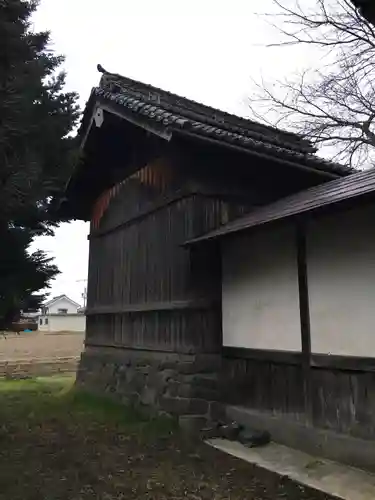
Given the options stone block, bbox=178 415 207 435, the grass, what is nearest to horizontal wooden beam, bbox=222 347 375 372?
stone block, bbox=178 415 207 435

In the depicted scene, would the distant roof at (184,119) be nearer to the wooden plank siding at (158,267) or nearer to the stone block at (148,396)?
the wooden plank siding at (158,267)

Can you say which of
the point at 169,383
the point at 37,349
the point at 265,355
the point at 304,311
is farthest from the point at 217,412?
the point at 37,349

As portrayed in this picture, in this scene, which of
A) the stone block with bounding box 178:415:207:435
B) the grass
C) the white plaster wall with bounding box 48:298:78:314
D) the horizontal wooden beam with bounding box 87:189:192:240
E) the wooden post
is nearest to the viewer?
the grass

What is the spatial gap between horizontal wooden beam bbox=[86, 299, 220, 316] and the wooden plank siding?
0.01m

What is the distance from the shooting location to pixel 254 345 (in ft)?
20.4

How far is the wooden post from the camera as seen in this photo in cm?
536

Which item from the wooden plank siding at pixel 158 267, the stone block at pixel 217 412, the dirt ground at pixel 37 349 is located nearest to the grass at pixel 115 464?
the stone block at pixel 217 412

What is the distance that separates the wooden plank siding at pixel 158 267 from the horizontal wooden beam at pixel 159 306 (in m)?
0.01

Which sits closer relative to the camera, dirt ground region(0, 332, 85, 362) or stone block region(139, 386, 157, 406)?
stone block region(139, 386, 157, 406)

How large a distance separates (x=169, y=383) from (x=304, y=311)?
240 cm

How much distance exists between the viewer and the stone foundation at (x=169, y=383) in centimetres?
641

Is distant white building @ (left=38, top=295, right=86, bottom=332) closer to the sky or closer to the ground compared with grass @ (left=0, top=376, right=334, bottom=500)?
closer to the sky

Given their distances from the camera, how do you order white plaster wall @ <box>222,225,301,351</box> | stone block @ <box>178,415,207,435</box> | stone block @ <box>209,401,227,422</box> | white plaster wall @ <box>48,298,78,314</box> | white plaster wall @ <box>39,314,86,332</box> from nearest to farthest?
white plaster wall @ <box>222,225,301,351</box> → stone block @ <box>178,415,207,435</box> → stone block @ <box>209,401,227,422</box> → white plaster wall @ <box>39,314,86,332</box> → white plaster wall @ <box>48,298,78,314</box>

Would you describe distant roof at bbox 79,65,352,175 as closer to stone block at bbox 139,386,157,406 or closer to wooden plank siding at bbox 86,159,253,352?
wooden plank siding at bbox 86,159,253,352
